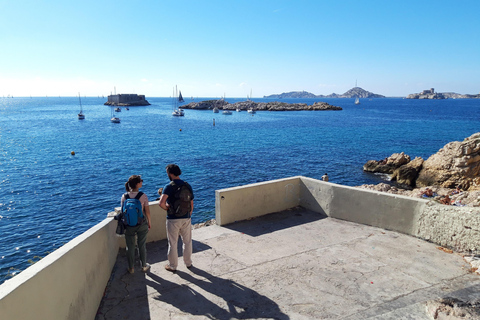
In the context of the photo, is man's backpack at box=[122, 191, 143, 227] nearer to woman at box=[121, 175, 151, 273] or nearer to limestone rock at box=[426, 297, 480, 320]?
woman at box=[121, 175, 151, 273]

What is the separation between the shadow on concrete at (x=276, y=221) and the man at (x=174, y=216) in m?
1.88

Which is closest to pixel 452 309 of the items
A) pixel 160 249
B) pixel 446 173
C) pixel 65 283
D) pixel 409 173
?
pixel 65 283

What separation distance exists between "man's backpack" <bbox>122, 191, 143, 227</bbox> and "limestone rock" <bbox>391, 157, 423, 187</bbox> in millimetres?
25803

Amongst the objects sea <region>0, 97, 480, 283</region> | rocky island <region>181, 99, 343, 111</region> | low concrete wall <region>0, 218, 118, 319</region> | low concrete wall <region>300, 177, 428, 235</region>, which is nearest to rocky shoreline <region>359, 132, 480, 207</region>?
sea <region>0, 97, 480, 283</region>

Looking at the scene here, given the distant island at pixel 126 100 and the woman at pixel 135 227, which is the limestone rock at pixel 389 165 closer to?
the woman at pixel 135 227

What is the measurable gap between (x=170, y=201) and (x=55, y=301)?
7.28 ft

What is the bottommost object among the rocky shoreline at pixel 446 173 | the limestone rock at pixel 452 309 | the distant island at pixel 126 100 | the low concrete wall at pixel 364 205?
the rocky shoreline at pixel 446 173

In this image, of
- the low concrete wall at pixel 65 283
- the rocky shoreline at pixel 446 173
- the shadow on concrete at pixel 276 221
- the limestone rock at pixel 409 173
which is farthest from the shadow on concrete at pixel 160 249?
the limestone rock at pixel 409 173

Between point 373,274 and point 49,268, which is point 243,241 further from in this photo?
point 49,268

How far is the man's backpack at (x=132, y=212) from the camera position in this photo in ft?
16.2

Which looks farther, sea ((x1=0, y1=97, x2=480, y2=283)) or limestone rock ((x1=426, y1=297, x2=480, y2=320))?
sea ((x1=0, y1=97, x2=480, y2=283))

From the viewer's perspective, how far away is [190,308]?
4.38 m

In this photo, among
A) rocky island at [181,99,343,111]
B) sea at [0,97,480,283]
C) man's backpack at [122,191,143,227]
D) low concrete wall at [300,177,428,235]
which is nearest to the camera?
man's backpack at [122,191,143,227]

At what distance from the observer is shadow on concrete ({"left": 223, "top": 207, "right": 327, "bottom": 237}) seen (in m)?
7.16
